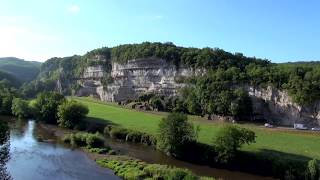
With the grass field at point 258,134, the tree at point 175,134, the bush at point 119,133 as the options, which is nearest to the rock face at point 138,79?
the grass field at point 258,134

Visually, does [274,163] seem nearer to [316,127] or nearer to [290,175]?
[290,175]

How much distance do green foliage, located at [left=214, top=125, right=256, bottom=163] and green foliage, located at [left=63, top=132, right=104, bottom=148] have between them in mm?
20236

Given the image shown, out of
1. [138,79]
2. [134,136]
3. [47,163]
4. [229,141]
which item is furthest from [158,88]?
[47,163]

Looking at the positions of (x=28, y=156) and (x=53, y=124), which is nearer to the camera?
(x=28, y=156)

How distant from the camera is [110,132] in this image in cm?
8569

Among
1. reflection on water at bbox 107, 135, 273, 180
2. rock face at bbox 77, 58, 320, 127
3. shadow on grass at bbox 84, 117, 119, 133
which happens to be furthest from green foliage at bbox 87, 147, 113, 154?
rock face at bbox 77, 58, 320, 127

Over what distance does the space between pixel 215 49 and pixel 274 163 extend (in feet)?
237

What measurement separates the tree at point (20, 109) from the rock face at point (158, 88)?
39901 mm

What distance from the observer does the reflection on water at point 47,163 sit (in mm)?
51812

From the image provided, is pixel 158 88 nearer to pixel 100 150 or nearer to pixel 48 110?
pixel 48 110

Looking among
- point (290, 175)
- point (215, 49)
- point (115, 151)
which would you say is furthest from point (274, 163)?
point (215, 49)

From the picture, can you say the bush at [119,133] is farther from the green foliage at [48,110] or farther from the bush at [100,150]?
the green foliage at [48,110]

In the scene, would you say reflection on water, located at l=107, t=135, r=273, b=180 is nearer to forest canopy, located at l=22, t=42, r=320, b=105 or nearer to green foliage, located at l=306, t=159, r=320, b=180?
green foliage, located at l=306, t=159, r=320, b=180

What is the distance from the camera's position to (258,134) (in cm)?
7706
